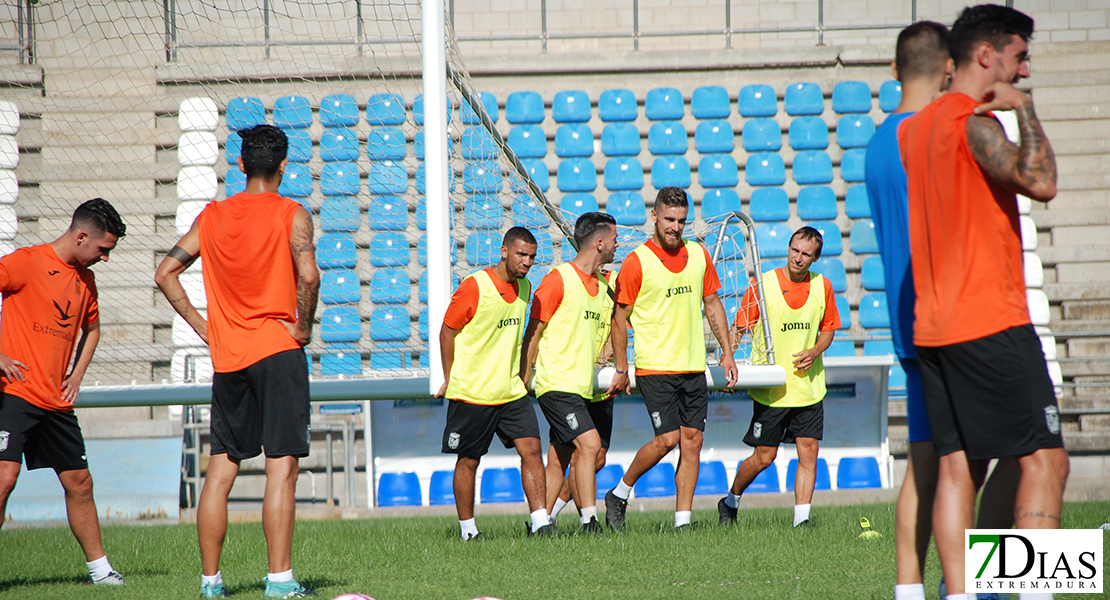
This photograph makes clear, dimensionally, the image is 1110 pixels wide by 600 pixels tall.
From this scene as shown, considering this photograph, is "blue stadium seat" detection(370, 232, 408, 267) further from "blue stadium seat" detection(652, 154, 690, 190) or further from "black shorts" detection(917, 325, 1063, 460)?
"black shorts" detection(917, 325, 1063, 460)

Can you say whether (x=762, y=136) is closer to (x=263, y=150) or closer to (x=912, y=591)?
(x=263, y=150)

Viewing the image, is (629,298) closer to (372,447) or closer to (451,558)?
(451,558)

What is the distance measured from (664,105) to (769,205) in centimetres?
246

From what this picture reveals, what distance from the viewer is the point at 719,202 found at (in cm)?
1448

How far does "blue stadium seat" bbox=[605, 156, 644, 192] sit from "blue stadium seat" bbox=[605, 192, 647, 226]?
34 centimetres

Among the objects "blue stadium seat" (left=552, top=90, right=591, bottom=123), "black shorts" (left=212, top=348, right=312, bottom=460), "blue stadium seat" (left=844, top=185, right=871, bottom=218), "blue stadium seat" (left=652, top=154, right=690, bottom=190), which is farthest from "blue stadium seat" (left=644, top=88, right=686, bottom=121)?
"black shorts" (left=212, top=348, right=312, bottom=460)

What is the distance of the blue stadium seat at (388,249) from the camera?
1232cm

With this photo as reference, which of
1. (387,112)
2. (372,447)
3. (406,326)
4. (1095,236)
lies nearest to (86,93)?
(387,112)

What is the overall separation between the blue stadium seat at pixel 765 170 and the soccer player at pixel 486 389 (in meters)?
8.97

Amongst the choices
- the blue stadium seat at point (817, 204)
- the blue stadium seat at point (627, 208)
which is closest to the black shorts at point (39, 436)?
the blue stadium seat at point (627, 208)

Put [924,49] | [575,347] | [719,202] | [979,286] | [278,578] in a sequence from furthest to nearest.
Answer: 1. [719,202]
2. [575,347]
3. [278,578]
4. [924,49]
5. [979,286]

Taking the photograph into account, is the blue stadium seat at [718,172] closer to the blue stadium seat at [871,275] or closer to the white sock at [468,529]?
the blue stadium seat at [871,275]

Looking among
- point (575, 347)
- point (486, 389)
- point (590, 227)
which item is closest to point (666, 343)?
point (575, 347)

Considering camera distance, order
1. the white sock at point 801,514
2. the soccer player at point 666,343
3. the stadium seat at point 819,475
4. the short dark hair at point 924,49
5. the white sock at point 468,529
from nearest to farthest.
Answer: the short dark hair at point 924,49
the white sock at point 468,529
the soccer player at point 666,343
the white sock at point 801,514
the stadium seat at point 819,475
